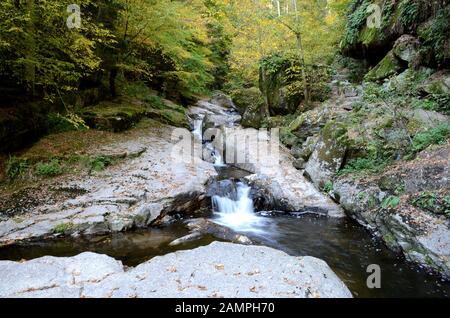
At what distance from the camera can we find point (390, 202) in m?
6.66

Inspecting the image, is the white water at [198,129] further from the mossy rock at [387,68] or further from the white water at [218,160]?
the mossy rock at [387,68]

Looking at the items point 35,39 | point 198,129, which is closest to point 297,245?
point 35,39

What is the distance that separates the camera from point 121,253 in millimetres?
6160

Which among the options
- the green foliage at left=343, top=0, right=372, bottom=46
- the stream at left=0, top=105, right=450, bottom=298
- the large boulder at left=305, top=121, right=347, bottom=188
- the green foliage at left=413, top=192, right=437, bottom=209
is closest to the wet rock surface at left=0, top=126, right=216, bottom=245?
the stream at left=0, top=105, right=450, bottom=298

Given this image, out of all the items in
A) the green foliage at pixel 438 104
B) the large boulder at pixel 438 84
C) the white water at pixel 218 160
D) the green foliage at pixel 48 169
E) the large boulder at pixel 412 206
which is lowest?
the large boulder at pixel 412 206

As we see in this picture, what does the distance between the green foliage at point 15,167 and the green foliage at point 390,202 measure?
9653 mm

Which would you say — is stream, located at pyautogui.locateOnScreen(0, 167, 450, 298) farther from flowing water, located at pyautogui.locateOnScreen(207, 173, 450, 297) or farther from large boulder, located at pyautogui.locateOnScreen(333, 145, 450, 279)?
large boulder, located at pyautogui.locateOnScreen(333, 145, 450, 279)

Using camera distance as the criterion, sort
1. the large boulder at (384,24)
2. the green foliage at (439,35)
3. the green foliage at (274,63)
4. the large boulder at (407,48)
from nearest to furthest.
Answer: the green foliage at (439,35) → the large boulder at (384,24) → the large boulder at (407,48) → the green foliage at (274,63)

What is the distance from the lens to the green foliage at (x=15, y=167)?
841 cm

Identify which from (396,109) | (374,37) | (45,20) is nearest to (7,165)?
(45,20)

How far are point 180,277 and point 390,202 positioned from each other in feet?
16.4

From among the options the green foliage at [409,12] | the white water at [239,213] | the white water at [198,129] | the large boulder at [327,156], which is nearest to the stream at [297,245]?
the white water at [239,213]

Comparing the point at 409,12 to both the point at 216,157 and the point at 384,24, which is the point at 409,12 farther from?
the point at 216,157

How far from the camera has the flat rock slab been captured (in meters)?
3.97
